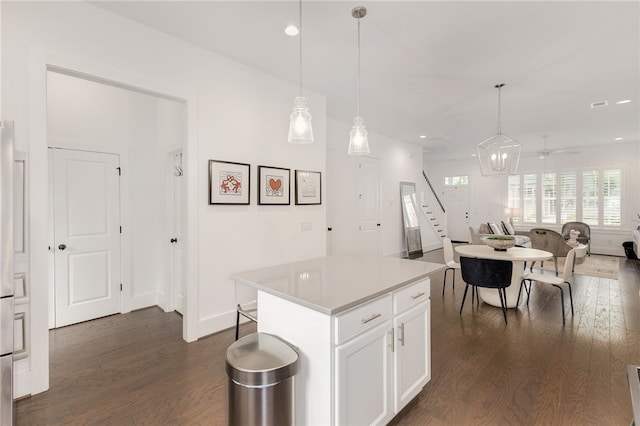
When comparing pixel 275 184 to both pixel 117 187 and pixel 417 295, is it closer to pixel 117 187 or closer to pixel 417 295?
pixel 117 187

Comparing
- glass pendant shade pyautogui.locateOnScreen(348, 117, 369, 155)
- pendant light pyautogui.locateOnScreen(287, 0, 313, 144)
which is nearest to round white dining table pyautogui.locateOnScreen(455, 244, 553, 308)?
glass pendant shade pyautogui.locateOnScreen(348, 117, 369, 155)

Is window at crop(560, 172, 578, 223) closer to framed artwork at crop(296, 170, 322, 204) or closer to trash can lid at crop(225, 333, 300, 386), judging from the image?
framed artwork at crop(296, 170, 322, 204)

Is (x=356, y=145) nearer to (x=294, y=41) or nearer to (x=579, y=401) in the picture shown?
(x=294, y=41)

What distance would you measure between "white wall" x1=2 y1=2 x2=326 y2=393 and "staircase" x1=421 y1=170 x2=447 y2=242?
546cm

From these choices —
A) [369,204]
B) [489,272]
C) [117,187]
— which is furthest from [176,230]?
[369,204]

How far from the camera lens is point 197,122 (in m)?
2.98

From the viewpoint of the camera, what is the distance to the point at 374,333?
1.63m

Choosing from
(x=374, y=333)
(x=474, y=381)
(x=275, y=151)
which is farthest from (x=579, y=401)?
(x=275, y=151)

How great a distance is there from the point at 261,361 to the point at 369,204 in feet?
17.3

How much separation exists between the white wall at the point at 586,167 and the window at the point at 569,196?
0.15 meters

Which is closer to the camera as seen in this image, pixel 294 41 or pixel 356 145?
pixel 356 145

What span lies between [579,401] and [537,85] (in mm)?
3698

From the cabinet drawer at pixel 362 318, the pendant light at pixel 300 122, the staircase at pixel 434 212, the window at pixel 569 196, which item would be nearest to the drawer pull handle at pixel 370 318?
the cabinet drawer at pixel 362 318

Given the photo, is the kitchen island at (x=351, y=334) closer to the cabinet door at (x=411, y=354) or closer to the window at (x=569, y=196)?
the cabinet door at (x=411, y=354)
